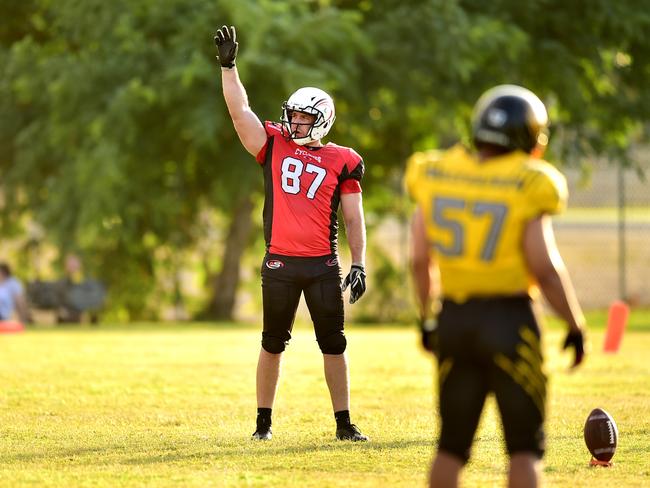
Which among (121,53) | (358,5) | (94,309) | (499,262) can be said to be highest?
(358,5)

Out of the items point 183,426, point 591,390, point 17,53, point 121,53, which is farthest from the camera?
point 17,53

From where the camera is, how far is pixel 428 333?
17.5ft

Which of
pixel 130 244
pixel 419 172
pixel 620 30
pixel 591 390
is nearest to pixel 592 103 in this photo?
pixel 620 30

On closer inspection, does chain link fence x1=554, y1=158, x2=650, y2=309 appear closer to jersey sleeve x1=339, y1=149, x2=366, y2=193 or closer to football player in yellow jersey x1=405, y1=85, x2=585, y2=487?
jersey sleeve x1=339, y1=149, x2=366, y2=193

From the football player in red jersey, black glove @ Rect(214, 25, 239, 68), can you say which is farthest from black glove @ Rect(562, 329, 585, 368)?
black glove @ Rect(214, 25, 239, 68)

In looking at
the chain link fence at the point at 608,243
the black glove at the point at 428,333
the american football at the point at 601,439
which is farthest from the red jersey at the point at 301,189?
the chain link fence at the point at 608,243

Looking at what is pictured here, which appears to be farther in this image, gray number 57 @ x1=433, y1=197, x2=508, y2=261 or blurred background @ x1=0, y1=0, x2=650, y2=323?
blurred background @ x1=0, y1=0, x2=650, y2=323

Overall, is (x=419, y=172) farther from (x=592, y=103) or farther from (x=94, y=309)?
(x=592, y=103)

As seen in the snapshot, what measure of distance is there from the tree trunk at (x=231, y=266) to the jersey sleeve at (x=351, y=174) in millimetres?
17056

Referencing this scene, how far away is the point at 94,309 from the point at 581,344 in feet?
65.1

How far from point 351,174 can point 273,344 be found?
1143 mm

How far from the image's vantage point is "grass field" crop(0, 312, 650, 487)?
7.09 metres

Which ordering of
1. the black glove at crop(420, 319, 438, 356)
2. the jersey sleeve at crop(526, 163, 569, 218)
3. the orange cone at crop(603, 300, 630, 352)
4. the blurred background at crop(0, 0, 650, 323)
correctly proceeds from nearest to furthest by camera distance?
the jersey sleeve at crop(526, 163, 569, 218)
the black glove at crop(420, 319, 438, 356)
the orange cone at crop(603, 300, 630, 352)
the blurred background at crop(0, 0, 650, 323)

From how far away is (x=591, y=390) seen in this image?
37.4ft
